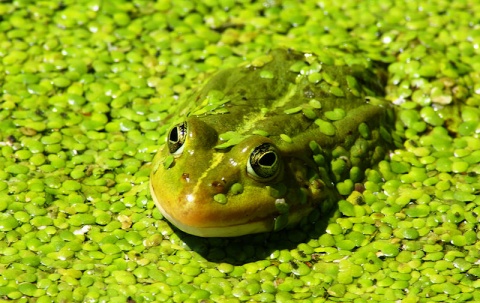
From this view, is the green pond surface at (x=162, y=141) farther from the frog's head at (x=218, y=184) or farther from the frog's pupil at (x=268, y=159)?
the frog's pupil at (x=268, y=159)

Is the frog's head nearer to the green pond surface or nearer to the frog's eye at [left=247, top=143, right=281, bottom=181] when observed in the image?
the frog's eye at [left=247, top=143, right=281, bottom=181]

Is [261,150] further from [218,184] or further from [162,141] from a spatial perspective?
[162,141]

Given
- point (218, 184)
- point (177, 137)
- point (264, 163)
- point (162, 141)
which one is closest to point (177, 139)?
point (177, 137)

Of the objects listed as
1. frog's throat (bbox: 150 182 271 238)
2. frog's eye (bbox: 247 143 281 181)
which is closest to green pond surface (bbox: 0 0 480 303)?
frog's throat (bbox: 150 182 271 238)

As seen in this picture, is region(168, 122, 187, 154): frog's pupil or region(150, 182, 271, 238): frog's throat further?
region(168, 122, 187, 154): frog's pupil

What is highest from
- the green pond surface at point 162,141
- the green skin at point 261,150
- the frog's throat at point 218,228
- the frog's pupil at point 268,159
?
the frog's pupil at point 268,159

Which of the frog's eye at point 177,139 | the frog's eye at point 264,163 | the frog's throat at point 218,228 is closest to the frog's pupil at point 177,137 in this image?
the frog's eye at point 177,139
